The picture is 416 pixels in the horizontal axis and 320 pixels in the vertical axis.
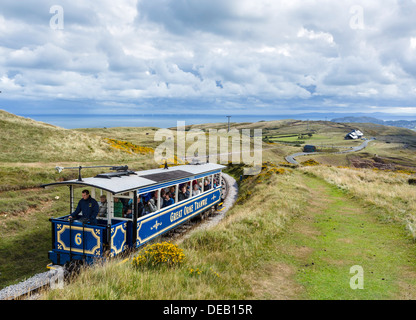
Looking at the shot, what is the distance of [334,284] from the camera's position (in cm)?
811

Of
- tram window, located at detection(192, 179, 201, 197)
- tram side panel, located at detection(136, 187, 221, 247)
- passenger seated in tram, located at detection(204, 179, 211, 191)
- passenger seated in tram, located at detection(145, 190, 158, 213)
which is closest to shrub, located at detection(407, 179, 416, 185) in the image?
tram side panel, located at detection(136, 187, 221, 247)

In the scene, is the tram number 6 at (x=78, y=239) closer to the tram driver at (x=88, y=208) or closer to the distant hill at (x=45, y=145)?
the tram driver at (x=88, y=208)

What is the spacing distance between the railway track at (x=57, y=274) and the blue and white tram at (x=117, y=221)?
0.56 m

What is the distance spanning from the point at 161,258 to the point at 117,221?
3646 millimetres

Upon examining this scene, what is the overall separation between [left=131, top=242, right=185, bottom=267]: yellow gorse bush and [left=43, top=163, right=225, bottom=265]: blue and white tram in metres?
2.05

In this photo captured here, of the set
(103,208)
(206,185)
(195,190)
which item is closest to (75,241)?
(103,208)

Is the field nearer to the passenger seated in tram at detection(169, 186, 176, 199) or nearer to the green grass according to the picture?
the green grass

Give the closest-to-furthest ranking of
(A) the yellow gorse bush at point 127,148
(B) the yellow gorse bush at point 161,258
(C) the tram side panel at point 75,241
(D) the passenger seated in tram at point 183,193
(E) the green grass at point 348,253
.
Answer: (E) the green grass at point 348,253 < (B) the yellow gorse bush at point 161,258 < (C) the tram side panel at point 75,241 < (D) the passenger seated in tram at point 183,193 < (A) the yellow gorse bush at point 127,148

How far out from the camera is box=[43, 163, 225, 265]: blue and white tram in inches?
405

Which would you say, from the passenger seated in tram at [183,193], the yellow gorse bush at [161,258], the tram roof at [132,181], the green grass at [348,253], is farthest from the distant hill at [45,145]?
the green grass at [348,253]

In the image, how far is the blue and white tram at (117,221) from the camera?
10281 mm

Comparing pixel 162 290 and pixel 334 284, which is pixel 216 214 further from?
pixel 162 290
